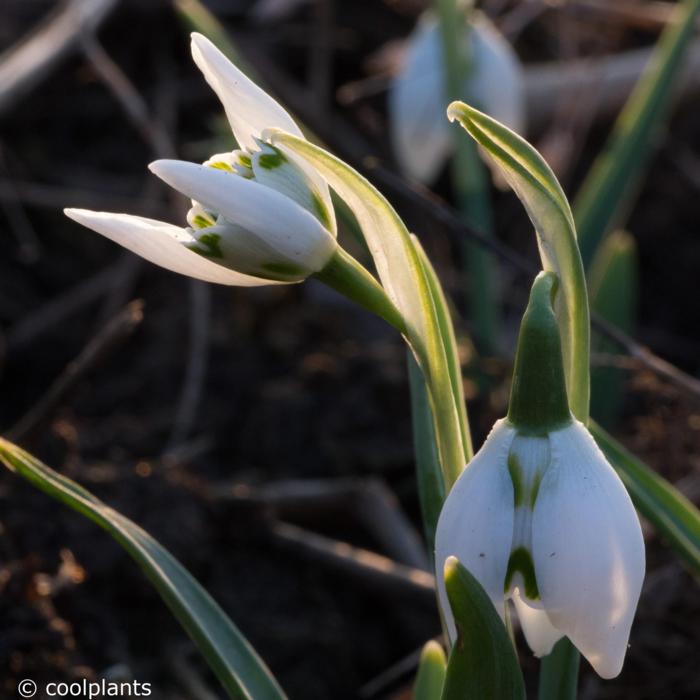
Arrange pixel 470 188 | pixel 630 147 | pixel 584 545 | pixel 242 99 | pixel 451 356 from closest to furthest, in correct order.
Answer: pixel 584 545 → pixel 242 99 → pixel 451 356 → pixel 630 147 → pixel 470 188

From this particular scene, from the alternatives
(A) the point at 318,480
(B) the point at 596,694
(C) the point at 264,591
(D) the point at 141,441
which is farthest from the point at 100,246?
(B) the point at 596,694

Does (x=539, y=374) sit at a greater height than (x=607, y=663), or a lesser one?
greater

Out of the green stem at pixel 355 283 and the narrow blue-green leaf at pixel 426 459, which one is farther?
the narrow blue-green leaf at pixel 426 459

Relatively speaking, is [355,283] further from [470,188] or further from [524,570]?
[470,188]

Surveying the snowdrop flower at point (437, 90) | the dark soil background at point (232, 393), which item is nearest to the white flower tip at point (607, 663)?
the dark soil background at point (232, 393)

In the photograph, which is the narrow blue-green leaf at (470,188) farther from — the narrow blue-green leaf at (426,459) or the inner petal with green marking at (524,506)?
the inner petal with green marking at (524,506)

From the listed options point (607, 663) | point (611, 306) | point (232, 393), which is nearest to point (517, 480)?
point (607, 663)

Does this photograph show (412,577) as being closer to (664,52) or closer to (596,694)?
(596,694)
